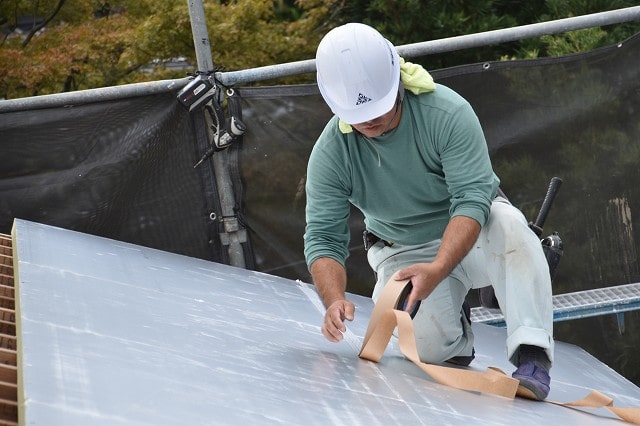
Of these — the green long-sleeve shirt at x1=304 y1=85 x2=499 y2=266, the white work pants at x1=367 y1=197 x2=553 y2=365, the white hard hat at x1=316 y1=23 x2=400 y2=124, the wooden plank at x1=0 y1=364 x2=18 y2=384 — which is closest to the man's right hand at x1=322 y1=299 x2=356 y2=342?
the green long-sleeve shirt at x1=304 y1=85 x2=499 y2=266

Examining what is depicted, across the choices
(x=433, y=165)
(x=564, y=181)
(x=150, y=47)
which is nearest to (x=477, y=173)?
(x=433, y=165)

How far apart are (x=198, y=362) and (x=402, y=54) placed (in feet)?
9.80

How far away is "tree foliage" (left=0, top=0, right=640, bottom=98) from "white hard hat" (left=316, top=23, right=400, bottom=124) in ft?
16.4

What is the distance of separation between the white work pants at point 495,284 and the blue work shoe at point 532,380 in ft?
0.18

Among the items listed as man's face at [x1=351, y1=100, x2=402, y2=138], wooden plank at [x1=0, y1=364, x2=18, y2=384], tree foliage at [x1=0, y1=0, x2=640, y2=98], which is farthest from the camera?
tree foliage at [x1=0, y1=0, x2=640, y2=98]

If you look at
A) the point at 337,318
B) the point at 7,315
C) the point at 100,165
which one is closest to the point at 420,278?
the point at 337,318

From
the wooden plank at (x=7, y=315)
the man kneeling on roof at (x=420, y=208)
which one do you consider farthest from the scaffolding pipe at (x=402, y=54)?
the wooden plank at (x=7, y=315)

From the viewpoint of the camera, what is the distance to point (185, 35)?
8828mm

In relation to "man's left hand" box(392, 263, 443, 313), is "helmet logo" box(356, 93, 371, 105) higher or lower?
higher

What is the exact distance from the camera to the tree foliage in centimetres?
857

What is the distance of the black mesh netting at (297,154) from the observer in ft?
18.2

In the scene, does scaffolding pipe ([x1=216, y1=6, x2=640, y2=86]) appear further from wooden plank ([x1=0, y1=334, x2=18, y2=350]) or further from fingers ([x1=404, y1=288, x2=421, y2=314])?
wooden plank ([x1=0, y1=334, x2=18, y2=350])

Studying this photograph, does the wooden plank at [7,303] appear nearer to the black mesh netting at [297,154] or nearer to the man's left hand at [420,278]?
the man's left hand at [420,278]

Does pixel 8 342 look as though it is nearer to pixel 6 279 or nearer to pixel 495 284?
pixel 6 279
